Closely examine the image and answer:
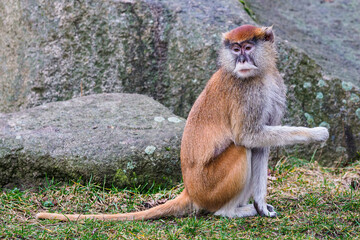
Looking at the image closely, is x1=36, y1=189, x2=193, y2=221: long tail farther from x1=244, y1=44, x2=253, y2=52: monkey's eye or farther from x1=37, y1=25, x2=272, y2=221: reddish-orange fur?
x1=244, y1=44, x2=253, y2=52: monkey's eye

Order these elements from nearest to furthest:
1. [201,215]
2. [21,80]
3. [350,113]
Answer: [201,215] → [350,113] → [21,80]

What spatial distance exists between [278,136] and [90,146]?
6.35 feet

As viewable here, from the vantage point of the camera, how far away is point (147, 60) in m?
6.46

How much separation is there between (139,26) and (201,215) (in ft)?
9.80

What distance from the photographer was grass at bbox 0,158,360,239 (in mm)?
3918

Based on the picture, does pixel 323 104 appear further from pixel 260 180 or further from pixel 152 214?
pixel 152 214

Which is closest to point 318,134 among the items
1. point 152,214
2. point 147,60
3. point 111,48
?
point 152,214

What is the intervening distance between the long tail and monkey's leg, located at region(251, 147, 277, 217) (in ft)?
2.01

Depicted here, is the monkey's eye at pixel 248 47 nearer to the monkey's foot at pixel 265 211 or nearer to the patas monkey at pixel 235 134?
the patas monkey at pixel 235 134

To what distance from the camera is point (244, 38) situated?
13.8ft

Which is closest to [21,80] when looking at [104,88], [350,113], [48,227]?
[104,88]

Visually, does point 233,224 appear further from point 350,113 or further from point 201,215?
point 350,113

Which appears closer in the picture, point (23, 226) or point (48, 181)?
point (23, 226)

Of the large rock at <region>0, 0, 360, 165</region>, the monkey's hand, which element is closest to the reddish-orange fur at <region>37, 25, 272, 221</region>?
the monkey's hand
